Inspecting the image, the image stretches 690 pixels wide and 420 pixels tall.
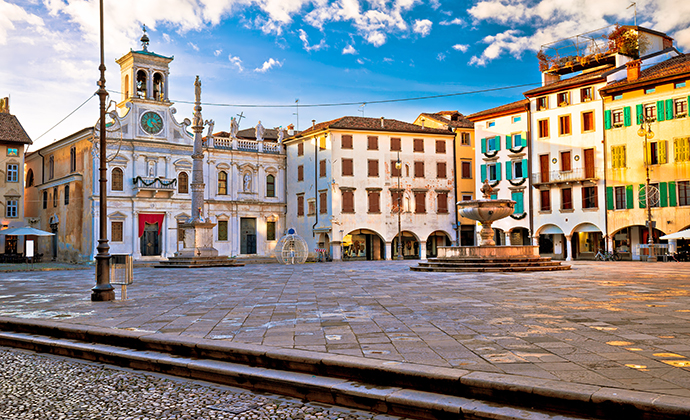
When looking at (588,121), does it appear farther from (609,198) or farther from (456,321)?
(456,321)

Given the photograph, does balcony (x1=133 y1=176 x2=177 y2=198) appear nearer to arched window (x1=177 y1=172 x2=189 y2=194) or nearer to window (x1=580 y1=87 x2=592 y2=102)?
arched window (x1=177 y1=172 x2=189 y2=194)

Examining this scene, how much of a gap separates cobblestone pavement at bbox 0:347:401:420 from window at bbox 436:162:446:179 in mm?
42981

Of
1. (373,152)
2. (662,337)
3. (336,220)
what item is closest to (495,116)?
(373,152)

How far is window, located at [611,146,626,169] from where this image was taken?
123 ft

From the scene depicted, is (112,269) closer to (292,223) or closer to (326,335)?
(326,335)

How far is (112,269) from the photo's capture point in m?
13.0

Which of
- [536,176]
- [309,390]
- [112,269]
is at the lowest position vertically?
[309,390]

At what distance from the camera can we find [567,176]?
132 feet

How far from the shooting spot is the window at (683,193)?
34.5 m

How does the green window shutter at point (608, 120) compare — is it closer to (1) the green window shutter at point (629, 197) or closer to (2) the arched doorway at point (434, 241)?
(1) the green window shutter at point (629, 197)

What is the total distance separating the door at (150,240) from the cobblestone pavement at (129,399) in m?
36.7

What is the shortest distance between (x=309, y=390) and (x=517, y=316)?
4.45m

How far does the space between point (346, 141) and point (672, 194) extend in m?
22.5

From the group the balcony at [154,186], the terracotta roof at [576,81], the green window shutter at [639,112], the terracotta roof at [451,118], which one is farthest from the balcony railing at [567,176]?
the balcony at [154,186]
